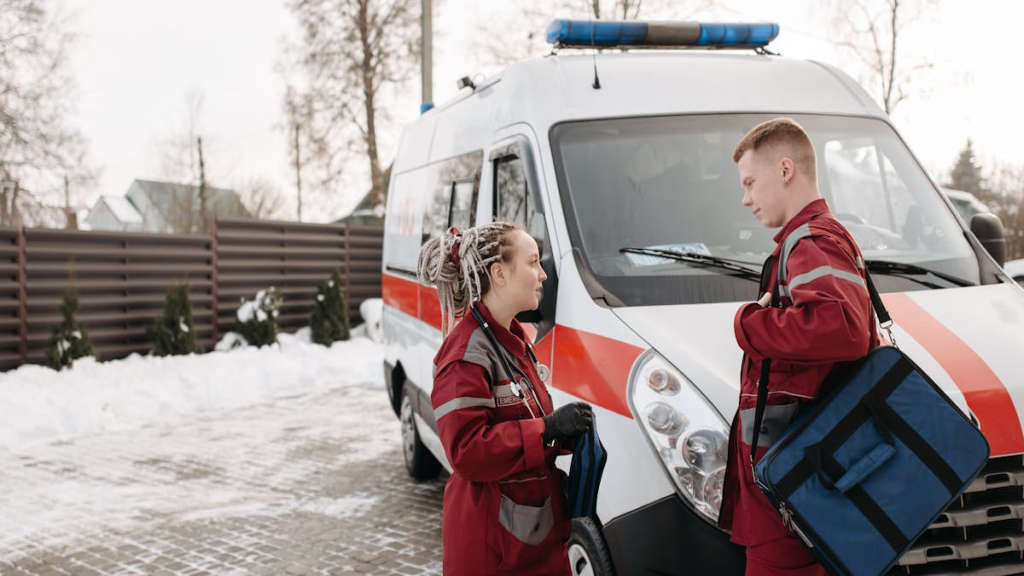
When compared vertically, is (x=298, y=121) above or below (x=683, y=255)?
above

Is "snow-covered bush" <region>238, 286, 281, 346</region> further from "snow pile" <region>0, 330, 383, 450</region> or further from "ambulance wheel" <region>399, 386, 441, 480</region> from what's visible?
"ambulance wheel" <region>399, 386, 441, 480</region>

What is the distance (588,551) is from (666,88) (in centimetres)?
234

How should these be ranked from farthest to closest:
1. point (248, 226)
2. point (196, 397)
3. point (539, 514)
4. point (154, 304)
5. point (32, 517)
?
point (248, 226) → point (154, 304) → point (196, 397) → point (32, 517) → point (539, 514)

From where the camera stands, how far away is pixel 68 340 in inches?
441

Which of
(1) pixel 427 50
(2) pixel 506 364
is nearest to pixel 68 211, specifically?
(1) pixel 427 50

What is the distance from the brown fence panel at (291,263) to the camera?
14023mm

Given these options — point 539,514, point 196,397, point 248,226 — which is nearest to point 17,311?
point 196,397

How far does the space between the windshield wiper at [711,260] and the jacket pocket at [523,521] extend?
1.61m

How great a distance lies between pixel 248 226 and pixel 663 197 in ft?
38.1

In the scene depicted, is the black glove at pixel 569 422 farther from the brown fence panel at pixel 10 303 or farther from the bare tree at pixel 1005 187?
the bare tree at pixel 1005 187

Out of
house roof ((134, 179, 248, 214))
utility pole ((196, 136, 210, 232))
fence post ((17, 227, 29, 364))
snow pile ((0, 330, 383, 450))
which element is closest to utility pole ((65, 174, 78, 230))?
house roof ((134, 179, 248, 214))

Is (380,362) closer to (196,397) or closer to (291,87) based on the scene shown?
(196,397)

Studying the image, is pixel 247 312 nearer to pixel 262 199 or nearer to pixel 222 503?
pixel 222 503

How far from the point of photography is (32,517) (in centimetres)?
607
